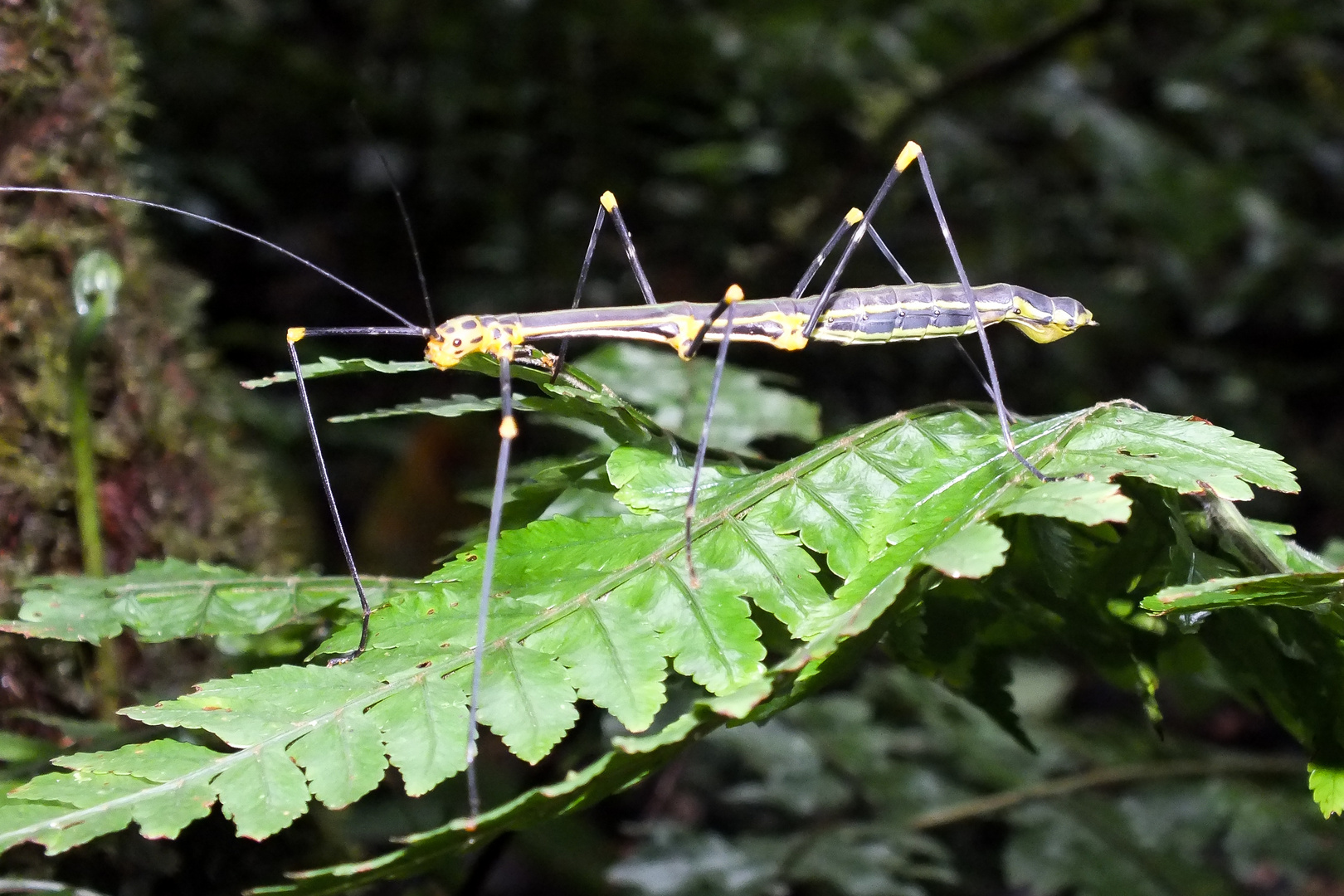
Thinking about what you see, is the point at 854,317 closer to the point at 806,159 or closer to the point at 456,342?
the point at 456,342

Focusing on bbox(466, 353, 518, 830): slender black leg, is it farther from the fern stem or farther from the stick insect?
the fern stem

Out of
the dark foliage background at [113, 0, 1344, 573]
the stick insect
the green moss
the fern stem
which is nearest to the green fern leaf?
the stick insect

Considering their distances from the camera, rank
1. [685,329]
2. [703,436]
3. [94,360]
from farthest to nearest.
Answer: [94,360] < [685,329] < [703,436]

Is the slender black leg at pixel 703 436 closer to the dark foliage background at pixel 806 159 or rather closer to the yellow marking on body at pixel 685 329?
the yellow marking on body at pixel 685 329

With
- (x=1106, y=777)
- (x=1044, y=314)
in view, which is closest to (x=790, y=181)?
(x=1044, y=314)

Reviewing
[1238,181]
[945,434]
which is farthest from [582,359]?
[1238,181]

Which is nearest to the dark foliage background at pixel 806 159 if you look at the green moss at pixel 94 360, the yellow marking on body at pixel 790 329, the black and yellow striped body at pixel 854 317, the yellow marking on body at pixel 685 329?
the green moss at pixel 94 360

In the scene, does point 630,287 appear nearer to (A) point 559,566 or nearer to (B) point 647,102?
(B) point 647,102
